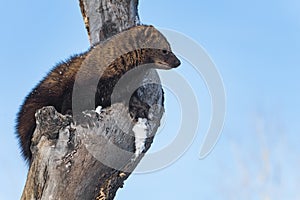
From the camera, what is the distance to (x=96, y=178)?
3.54m

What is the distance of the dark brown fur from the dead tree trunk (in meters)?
0.54

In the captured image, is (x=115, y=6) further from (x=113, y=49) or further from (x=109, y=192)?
(x=109, y=192)

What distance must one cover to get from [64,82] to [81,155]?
1.20 m

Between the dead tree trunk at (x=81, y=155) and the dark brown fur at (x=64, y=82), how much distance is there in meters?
0.54

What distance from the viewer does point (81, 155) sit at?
3.45 metres

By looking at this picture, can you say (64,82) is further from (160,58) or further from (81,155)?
(81,155)

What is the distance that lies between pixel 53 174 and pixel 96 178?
0.98 feet

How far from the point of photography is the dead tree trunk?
337 cm

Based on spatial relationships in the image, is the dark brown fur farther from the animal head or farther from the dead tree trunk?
the dead tree trunk

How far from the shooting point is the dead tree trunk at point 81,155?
3.37 meters

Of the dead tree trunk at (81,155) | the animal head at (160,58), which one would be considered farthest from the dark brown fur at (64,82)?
the dead tree trunk at (81,155)

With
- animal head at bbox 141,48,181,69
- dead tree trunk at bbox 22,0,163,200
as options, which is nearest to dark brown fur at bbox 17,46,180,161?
animal head at bbox 141,48,181,69

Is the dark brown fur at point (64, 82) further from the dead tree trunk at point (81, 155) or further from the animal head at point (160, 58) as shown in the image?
the dead tree trunk at point (81, 155)

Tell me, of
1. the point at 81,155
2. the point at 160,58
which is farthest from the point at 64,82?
the point at 81,155
